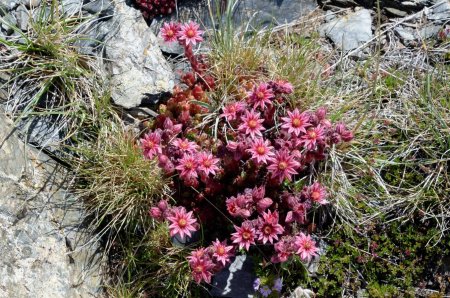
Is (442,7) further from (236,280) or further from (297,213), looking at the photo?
(236,280)

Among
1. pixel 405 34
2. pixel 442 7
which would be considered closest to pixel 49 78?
pixel 405 34

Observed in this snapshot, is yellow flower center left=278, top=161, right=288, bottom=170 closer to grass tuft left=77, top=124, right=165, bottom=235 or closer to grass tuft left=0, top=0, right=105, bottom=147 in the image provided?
grass tuft left=77, top=124, right=165, bottom=235

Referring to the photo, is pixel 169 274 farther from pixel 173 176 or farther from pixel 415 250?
pixel 415 250

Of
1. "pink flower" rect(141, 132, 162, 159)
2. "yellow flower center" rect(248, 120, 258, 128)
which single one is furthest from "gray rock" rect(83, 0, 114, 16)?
"yellow flower center" rect(248, 120, 258, 128)

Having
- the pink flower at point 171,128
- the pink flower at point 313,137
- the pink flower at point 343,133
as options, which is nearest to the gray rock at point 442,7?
the pink flower at point 343,133

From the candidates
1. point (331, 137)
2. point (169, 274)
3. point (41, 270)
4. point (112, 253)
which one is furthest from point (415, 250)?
point (41, 270)

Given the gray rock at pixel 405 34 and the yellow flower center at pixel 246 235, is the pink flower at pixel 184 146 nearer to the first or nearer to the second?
the yellow flower center at pixel 246 235
